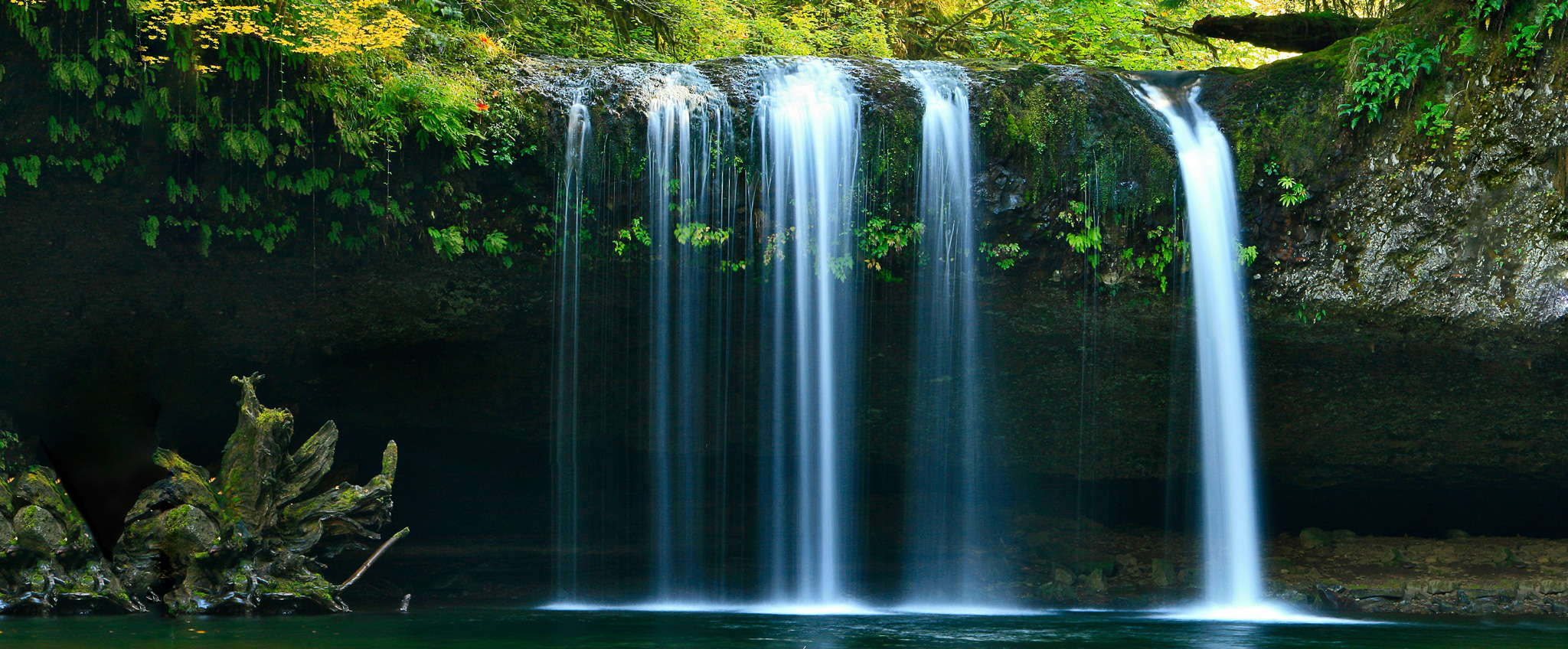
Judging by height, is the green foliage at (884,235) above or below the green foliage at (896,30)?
below

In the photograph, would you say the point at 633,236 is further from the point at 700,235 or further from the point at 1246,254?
the point at 1246,254

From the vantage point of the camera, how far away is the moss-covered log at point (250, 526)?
8.12 metres

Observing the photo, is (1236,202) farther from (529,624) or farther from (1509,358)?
(529,624)

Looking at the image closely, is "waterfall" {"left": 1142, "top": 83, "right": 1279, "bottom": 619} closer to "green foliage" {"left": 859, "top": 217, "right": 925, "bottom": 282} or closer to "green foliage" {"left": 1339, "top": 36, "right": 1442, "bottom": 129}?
"green foliage" {"left": 1339, "top": 36, "right": 1442, "bottom": 129}

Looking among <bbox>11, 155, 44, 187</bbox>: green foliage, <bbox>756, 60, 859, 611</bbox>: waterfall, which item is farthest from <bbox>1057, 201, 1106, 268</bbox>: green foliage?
<bbox>11, 155, 44, 187</bbox>: green foliage

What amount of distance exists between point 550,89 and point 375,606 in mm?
4504

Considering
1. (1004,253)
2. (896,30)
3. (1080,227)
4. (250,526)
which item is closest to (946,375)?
(1004,253)

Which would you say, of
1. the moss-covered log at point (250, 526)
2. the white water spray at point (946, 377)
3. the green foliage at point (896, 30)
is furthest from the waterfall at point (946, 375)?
the moss-covered log at point (250, 526)

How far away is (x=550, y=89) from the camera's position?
30.0 feet

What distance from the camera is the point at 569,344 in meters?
9.66

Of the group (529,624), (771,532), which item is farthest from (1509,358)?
(529,624)

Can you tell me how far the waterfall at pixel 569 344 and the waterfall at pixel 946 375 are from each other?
2.87m

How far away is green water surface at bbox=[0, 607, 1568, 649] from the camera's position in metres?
6.74

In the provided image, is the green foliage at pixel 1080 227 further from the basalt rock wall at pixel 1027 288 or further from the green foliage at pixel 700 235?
the green foliage at pixel 700 235
